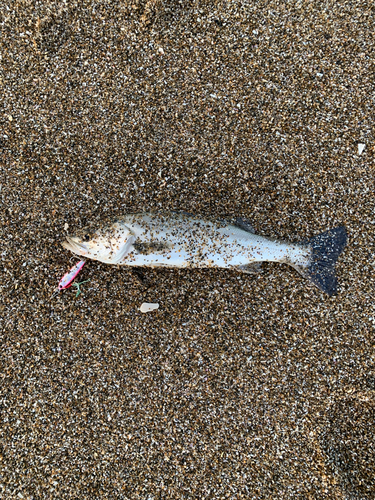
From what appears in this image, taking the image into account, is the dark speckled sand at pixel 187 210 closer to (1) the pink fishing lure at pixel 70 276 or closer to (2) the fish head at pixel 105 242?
(1) the pink fishing lure at pixel 70 276

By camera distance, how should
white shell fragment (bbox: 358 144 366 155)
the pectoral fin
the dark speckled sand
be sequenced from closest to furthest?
the pectoral fin < the dark speckled sand < white shell fragment (bbox: 358 144 366 155)

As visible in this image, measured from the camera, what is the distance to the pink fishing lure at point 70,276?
2805 mm

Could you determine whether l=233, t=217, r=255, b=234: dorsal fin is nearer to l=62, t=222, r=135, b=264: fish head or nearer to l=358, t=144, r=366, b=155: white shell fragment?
l=62, t=222, r=135, b=264: fish head

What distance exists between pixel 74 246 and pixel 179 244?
984 mm

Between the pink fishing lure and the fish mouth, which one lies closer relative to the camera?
the fish mouth

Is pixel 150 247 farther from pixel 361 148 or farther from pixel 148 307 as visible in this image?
pixel 361 148

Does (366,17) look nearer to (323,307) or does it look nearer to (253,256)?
(253,256)

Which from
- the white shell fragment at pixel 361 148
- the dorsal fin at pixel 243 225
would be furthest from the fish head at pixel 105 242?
the white shell fragment at pixel 361 148

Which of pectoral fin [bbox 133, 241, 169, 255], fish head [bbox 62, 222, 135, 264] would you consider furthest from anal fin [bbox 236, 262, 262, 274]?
fish head [bbox 62, 222, 135, 264]

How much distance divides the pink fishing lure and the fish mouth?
18cm

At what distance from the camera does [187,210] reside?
9.58ft

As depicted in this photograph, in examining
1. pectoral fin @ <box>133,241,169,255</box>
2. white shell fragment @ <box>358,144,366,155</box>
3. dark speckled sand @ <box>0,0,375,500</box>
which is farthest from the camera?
white shell fragment @ <box>358,144,366,155</box>

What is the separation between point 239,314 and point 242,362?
1.51ft

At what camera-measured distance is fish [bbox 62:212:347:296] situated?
2.59m
